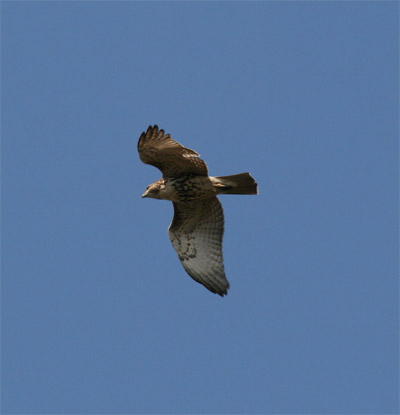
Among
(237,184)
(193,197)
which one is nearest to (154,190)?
(193,197)

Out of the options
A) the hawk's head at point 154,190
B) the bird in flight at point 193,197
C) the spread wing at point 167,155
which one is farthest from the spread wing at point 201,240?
the spread wing at point 167,155

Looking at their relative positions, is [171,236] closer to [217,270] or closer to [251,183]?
[217,270]

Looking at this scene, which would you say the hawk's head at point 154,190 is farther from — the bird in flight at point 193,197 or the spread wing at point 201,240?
the spread wing at point 201,240

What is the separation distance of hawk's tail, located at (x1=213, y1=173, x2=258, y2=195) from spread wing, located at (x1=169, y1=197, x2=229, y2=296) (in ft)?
2.14

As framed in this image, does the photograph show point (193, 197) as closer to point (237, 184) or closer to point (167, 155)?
point (237, 184)

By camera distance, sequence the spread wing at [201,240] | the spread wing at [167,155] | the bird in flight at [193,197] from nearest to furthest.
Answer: the spread wing at [167,155], the bird in flight at [193,197], the spread wing at [201,240]

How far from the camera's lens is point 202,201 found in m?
13.6

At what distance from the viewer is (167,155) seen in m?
12.7

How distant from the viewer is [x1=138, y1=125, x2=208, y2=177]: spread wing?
12383mm

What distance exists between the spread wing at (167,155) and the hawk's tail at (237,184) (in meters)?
0.28

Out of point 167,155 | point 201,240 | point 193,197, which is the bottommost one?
point 201,240

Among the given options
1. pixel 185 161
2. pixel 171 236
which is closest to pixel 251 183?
pixel 185 161

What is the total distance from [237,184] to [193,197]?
0.80 m

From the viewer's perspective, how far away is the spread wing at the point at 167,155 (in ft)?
40.6
